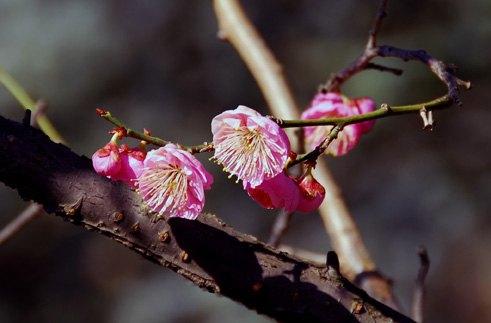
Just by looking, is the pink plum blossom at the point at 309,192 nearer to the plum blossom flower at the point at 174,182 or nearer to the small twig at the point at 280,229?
the plum blossom flower at the point at 174,182

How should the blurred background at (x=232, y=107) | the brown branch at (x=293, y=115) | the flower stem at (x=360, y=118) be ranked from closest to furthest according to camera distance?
the flower stem at (x=360, y=118), the brown branch at (x=293, y=115), the blurred background at (x=232, y=107)

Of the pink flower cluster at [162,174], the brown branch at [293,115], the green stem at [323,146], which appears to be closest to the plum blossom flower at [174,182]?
the pink flower cluster at [162,174]

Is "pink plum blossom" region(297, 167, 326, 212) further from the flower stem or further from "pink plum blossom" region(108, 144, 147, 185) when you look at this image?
"pink plum blossom" region(108, 144, 147, 185)

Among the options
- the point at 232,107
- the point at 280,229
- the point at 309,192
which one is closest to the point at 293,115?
the point at 280,229

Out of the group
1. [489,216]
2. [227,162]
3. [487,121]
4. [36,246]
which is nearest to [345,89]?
[487,121]

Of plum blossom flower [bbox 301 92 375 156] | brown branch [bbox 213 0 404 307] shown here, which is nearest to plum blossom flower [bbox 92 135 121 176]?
plum blossom flower [bbox 301 92 375 156]

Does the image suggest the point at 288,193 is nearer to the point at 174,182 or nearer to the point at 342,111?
the point at 174,182

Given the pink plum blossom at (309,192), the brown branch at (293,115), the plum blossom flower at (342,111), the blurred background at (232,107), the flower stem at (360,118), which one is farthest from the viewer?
the blurred background at (232,107)
